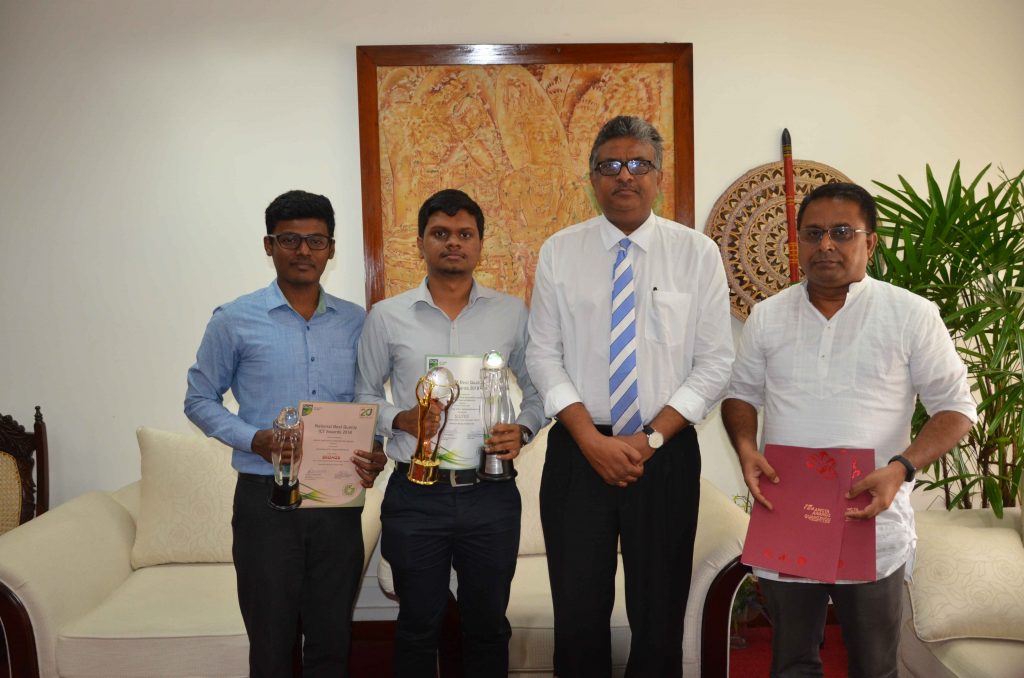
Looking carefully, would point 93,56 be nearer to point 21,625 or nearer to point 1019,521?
point 21,625

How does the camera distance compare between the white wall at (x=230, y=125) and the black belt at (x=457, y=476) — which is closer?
the black belt at (x=457, y=476)

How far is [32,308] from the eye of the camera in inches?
140

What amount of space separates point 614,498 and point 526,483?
1.27 m

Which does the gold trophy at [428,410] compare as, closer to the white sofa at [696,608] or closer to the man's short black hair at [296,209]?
the man's short black hair at [296,209]

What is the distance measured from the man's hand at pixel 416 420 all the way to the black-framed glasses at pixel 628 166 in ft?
2.52

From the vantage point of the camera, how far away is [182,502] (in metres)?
3.19

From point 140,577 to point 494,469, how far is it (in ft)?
5.93

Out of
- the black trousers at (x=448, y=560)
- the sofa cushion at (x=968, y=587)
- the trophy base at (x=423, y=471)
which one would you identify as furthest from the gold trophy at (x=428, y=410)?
the sofa cushion at (x=968, y=587)

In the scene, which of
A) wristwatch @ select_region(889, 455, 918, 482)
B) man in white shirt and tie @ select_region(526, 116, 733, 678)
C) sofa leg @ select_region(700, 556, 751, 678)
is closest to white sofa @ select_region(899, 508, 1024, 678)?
sofa leg @ select_region(700, 556, 751, 678)

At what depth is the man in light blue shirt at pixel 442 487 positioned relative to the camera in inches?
85.1

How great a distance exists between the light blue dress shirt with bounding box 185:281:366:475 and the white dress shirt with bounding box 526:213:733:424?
576mm

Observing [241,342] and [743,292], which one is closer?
[241,342]

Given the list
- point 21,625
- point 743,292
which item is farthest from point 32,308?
point 743,292

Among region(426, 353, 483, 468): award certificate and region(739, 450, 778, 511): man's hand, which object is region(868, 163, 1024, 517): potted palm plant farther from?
region(426, 353, 483, 468): award certificate
